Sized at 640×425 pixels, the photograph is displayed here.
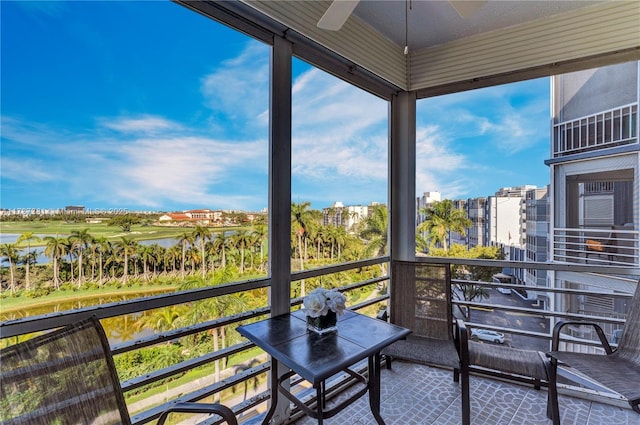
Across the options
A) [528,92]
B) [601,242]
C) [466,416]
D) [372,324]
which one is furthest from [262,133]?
[601,242]

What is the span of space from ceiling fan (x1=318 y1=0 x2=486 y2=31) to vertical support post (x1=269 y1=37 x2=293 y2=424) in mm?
469

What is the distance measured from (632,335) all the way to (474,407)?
1166 mm

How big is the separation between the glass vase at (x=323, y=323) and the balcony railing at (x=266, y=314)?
A: 0.47 metres

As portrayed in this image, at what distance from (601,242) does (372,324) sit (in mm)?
2214

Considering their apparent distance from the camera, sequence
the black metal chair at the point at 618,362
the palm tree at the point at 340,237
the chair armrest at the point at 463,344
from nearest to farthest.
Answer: the black metal chair at the point at 618,362 < the chair armrest at the point at 463,344 < the palm tree at the point at 340,237

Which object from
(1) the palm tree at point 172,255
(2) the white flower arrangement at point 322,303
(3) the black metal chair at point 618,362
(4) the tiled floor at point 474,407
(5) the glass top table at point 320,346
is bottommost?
(4) the tiled floor at point 474,407

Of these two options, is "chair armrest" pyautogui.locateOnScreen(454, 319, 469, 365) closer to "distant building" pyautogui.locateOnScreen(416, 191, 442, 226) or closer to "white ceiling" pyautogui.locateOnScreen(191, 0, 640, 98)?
"distant building" pyautogui.locateOnScreen(416, 191, 442, 226)

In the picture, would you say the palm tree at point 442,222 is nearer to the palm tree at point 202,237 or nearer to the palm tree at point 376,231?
the palm tree at point 376,231

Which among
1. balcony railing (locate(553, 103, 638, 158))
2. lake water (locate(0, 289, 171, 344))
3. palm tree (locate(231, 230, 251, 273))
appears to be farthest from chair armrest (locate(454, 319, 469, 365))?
lake water (locate(0, 289, 171, 344))

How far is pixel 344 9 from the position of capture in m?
1.54

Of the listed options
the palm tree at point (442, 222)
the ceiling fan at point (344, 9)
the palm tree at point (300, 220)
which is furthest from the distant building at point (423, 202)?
the ceiling fan at point (344, 9)

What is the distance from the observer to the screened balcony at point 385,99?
1750 mm

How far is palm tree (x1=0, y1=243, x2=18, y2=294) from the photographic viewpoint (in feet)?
4.09

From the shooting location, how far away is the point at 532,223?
2.79 meters
